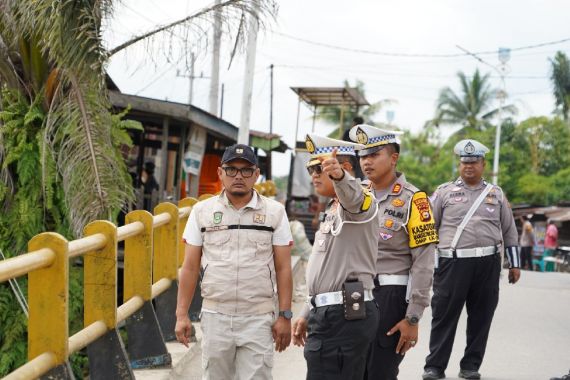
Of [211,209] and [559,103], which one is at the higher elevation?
[559,103]

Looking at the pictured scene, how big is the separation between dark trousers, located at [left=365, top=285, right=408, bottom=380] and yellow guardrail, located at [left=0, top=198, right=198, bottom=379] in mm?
1612

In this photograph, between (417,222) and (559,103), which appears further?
(559,103)

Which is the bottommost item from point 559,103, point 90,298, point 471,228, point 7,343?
point 7,343

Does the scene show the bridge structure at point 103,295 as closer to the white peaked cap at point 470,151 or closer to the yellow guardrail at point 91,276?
the yellow guardrail at point 91,276

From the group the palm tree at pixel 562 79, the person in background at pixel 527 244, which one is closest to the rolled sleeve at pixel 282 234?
the person in background at pixel 527 244

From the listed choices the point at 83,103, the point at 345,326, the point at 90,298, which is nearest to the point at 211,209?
the point at 345,326

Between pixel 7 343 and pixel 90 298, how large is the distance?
12.4 ft

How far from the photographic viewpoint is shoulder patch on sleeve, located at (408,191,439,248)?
5027 millimetres

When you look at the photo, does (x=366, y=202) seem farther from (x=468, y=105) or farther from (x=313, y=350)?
(x=468, y=105)

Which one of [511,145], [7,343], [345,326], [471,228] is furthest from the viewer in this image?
[511,145]

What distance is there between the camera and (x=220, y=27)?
9.73 metres

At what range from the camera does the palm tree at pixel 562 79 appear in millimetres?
53025

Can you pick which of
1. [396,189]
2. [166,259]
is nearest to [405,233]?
[396,189]

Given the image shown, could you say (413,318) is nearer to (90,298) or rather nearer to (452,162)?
(90,298)
